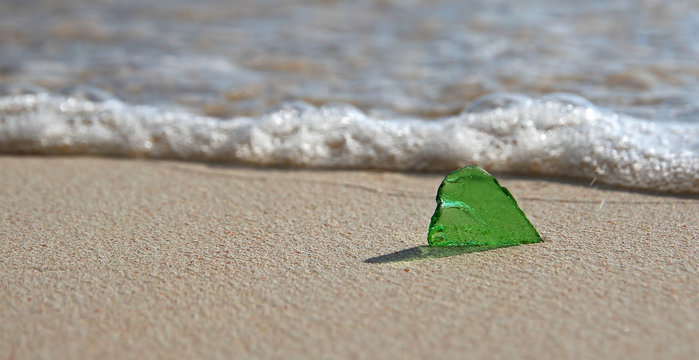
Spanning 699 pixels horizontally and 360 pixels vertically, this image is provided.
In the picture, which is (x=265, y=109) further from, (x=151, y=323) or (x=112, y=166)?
(x=151, y=323)

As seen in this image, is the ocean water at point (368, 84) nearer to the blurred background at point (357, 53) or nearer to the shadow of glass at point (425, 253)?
the blurred background at point (357, 53)

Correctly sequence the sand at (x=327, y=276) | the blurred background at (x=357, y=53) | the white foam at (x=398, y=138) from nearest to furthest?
the sand at (x=327, y=276)
the white foam at (x=398, y=138)
the blurred background at (x=357, y=53)

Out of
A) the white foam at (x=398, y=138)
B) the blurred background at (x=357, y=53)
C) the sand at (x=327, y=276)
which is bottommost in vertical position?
the sand at (x=327, y=276)

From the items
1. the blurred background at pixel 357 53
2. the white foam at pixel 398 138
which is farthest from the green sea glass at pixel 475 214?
the blurred background at pixel 357 53

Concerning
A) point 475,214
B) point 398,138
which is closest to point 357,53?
point 398,138

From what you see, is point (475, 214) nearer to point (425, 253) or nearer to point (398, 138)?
point (425, 253)

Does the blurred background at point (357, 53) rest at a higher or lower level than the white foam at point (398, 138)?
higher

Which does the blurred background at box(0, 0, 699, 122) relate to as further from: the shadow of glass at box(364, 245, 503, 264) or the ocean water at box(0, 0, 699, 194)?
the shadow of glass at box(364, 245, 503, 264)
